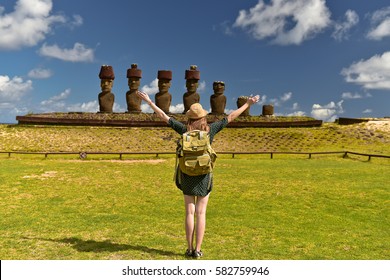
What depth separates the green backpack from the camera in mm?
5750

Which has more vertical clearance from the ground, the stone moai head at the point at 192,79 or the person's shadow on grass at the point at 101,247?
the stone moai head at the point at 192,79

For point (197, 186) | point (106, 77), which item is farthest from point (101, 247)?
point (106, 77)

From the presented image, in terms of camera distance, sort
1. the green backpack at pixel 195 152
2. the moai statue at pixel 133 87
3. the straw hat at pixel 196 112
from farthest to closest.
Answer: the moai statue at pixel 133 87, the straw hat at pixel 196 112, the green backpack at pixel 195 152

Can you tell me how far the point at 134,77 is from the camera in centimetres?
4053

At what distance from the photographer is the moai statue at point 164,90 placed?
40.3 meters

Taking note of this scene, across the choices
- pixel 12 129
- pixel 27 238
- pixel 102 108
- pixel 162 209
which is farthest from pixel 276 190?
pixel 102 108

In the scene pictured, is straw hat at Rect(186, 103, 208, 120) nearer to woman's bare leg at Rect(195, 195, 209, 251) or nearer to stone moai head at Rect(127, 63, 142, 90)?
woman's bare leg at Rect(195, 195, 209, 251)

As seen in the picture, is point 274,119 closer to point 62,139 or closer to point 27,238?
point 62,139

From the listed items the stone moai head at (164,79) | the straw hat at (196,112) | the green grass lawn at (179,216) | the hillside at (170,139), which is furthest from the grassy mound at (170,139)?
the straw hat at (196,112)

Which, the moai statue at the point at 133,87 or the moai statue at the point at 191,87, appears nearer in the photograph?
the moai statue at the point at 191,87

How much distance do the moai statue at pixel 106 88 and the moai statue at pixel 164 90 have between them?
4770mm

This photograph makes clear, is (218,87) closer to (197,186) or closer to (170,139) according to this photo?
(170,139)

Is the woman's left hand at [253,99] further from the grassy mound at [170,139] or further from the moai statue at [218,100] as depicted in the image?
the moai statue at [218,100]

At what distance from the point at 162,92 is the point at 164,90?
0.99ft
